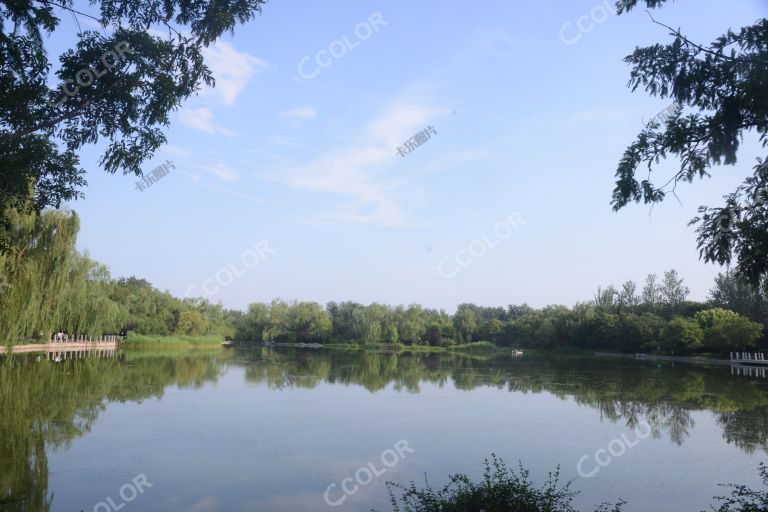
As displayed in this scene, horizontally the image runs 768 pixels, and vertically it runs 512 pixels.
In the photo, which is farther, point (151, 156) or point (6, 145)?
point (151, 156)

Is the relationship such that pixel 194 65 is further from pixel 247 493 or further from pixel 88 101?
pixel 247 493

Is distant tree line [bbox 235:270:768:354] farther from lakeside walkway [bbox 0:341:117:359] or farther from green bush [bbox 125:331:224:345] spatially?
lakeside walkway [bbox 0:341:117:359]

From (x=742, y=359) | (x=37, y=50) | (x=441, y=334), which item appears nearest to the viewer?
(x=37, y=50)

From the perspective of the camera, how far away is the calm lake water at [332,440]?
21.3 feet

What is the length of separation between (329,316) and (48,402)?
47827 mm

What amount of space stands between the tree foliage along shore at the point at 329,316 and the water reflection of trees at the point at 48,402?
1618 millimetres

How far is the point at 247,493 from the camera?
21.2 ft

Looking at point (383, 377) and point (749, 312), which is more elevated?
point (749, 312)

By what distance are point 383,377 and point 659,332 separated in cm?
2725

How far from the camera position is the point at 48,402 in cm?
1197

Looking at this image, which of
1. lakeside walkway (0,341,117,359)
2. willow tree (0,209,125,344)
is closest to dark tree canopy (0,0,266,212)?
willow tree (0,209,125,344)

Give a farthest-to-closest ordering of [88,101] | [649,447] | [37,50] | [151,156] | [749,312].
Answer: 1. [749,312]
2. [649,447]
3. [151,156]
4. [88,101]
5. [37,50]

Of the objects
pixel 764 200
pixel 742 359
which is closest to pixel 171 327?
pixel 742 359

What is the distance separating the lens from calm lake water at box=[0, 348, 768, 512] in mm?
6480
